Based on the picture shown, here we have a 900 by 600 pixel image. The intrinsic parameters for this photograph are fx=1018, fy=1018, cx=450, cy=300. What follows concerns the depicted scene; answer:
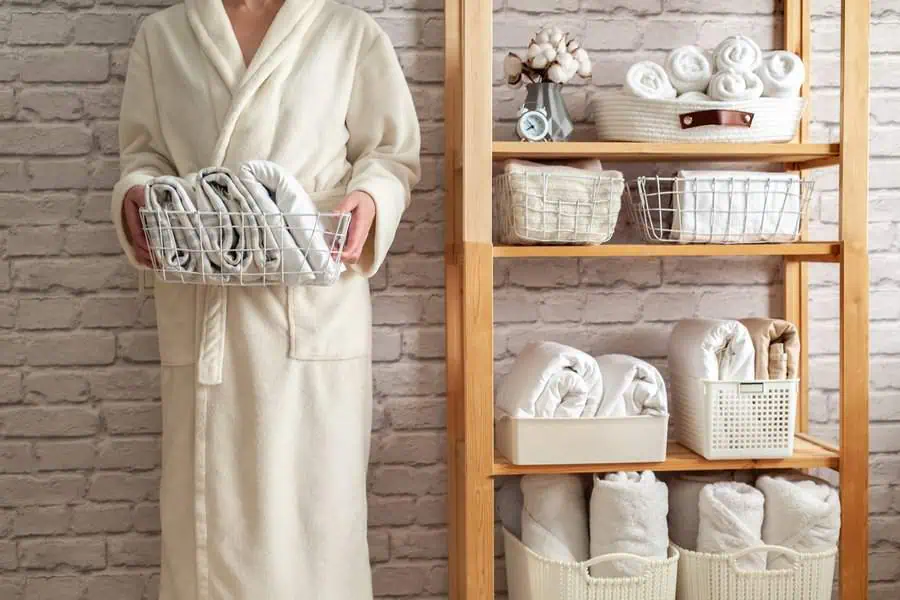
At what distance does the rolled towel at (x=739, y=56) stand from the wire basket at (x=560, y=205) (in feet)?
1.00

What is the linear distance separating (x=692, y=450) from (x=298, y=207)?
952 mm

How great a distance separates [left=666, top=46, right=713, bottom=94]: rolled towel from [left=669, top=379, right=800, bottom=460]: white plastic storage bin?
58cm

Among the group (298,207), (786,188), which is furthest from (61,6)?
(786,188)

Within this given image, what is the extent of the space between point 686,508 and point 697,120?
0.79 metres

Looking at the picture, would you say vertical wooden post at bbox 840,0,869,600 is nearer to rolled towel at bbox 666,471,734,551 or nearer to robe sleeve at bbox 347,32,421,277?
rolled towel at bbox 666,471,734,551

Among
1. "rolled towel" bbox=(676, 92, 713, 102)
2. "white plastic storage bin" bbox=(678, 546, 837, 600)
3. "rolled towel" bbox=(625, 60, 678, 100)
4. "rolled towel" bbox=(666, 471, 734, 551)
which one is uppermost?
"rolled towel" bbox=(625, 60, 678, 100)

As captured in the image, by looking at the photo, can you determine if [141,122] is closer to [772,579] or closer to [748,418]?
[748,418]

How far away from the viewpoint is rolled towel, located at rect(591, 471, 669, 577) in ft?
6.34

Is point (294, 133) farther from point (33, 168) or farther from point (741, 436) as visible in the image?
point (741, 436)

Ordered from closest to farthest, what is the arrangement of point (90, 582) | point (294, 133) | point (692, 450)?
1. point (294, 133)
2. point (692, 450)
3. point (90, 582)

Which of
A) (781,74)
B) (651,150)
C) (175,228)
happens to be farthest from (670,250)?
(175,228)

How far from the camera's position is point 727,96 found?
6.36ft

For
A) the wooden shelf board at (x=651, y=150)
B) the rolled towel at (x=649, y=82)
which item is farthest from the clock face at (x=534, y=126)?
the rolled towel at (x=649, y=82)

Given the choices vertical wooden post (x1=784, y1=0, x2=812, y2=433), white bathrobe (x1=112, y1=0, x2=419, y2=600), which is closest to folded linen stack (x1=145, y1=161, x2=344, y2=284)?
white bathrobe (x1=112, y1=0, x2=419, y2=600)
